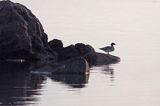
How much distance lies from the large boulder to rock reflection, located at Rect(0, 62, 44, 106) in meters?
0.95

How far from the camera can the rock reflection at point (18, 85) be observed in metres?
26.5

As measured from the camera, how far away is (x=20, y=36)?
36812mm

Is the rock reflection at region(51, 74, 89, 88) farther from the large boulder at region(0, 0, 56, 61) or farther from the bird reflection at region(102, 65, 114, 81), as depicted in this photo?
the large boulder at region(0, 0, 56, 61)

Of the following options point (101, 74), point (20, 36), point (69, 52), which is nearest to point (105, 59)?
point (69, 52)

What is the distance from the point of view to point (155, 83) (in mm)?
30750

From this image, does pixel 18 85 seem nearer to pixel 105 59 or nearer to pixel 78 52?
pixel 78 52

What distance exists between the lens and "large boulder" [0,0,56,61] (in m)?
36.7

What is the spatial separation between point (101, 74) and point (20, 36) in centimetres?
461

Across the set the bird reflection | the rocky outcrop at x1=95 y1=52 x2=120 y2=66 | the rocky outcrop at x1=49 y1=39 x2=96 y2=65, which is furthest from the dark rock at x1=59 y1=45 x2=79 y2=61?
the bird reflection

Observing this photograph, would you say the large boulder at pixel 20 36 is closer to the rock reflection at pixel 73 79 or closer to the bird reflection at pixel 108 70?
the bird reflection at pixel 108 70

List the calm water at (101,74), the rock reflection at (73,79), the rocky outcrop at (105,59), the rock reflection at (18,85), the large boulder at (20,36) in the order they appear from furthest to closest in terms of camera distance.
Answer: the rocky outcrop at (105,59) → the large boulder at (20,36) → the rock reflection at (73,79) → the calm water at (101,74) → the rock reflection at (18,85)

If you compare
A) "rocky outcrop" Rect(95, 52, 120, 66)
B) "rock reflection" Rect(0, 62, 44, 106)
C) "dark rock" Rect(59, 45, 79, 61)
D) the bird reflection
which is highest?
"dark rock" Rect(59, 45, 79, 61)

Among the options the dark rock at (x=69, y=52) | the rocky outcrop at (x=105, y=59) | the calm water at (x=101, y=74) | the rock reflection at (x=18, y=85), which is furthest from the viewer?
the dark rock at (x=69, y=52)

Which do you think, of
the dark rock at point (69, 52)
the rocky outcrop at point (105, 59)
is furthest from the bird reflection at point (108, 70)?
the dark rock at point (69, 52)
